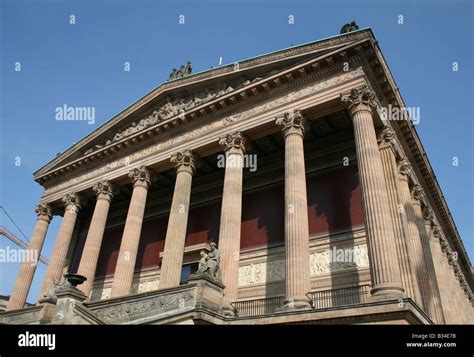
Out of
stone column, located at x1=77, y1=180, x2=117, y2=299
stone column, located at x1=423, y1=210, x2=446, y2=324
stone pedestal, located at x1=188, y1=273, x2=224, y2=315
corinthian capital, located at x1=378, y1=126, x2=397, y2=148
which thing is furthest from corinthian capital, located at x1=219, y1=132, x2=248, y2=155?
stone column, located at x1=423, y1=210, x2=446, y2=324

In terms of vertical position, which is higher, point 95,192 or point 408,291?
point 95,192

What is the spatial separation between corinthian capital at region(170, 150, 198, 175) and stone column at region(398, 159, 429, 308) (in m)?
11.9

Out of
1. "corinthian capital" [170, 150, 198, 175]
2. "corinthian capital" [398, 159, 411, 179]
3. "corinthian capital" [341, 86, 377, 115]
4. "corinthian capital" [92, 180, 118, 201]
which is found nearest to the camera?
"corinthian capital" [341, 86, 377, 115]

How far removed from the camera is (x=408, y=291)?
59.4 ft

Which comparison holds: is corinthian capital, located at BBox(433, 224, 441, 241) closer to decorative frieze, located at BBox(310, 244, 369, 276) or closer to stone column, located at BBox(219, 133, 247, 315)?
decorative frieze, located at BBox(310, 244, 369, 276)

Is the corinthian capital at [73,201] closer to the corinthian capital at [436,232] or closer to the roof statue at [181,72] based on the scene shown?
the roof statue at [181,72]

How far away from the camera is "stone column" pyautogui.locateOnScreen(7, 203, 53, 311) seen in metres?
28.6

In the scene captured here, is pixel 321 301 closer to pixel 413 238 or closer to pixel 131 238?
pixel 413 238

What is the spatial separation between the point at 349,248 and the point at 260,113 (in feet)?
27.9

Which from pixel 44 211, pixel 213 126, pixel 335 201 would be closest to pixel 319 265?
pixel 335 201

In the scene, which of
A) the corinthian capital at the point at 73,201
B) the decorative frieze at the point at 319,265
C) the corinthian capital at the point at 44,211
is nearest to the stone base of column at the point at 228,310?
the decorative frieze at the point at 319,265
